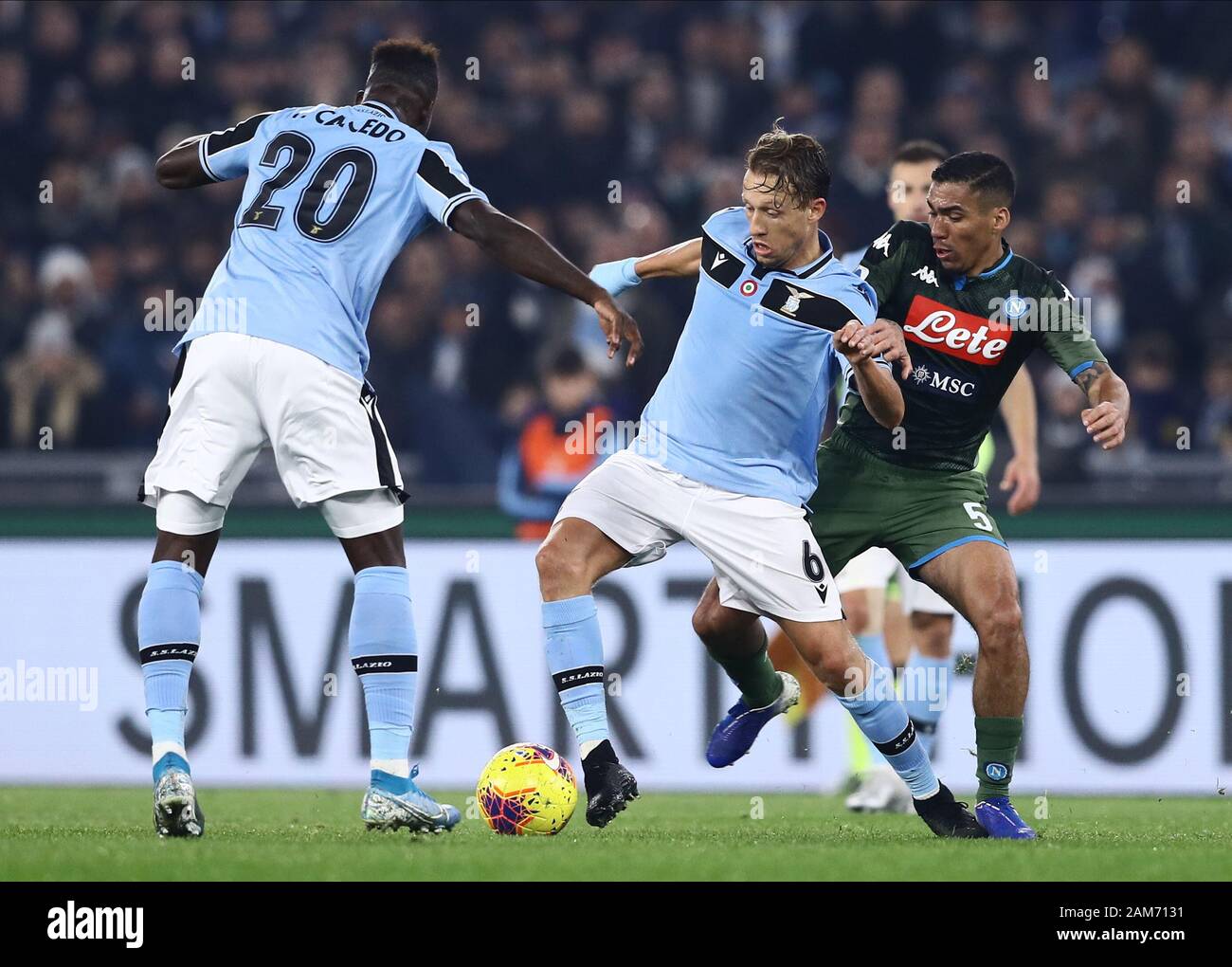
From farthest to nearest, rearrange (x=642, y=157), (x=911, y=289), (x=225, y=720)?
1. (x=642, y=157)
2. (x=225, y=720)
3. (x=911, y=289)

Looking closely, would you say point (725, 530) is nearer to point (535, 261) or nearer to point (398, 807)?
point (535, 261)

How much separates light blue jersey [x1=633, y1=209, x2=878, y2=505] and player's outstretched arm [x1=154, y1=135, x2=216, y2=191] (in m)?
1.62

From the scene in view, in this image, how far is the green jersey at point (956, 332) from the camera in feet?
19.7

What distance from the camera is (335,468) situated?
555 centimetres

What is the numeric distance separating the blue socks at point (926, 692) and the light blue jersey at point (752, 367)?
175 centimetres

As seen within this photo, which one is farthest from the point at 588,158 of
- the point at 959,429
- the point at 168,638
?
the point at 168,638

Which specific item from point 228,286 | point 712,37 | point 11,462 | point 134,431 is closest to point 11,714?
point 11,462

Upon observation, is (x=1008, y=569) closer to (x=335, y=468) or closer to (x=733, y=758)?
(x=733, y=758)

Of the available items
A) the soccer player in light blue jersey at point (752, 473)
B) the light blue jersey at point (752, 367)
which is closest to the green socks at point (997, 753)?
the soccer player in light blue jersey at point (752, 473)

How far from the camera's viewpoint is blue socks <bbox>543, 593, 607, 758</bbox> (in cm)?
575

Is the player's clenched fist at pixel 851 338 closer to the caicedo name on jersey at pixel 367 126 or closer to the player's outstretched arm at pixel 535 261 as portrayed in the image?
the player's outstretched arm at pixel 535 261

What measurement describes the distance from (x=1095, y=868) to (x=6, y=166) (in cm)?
992
